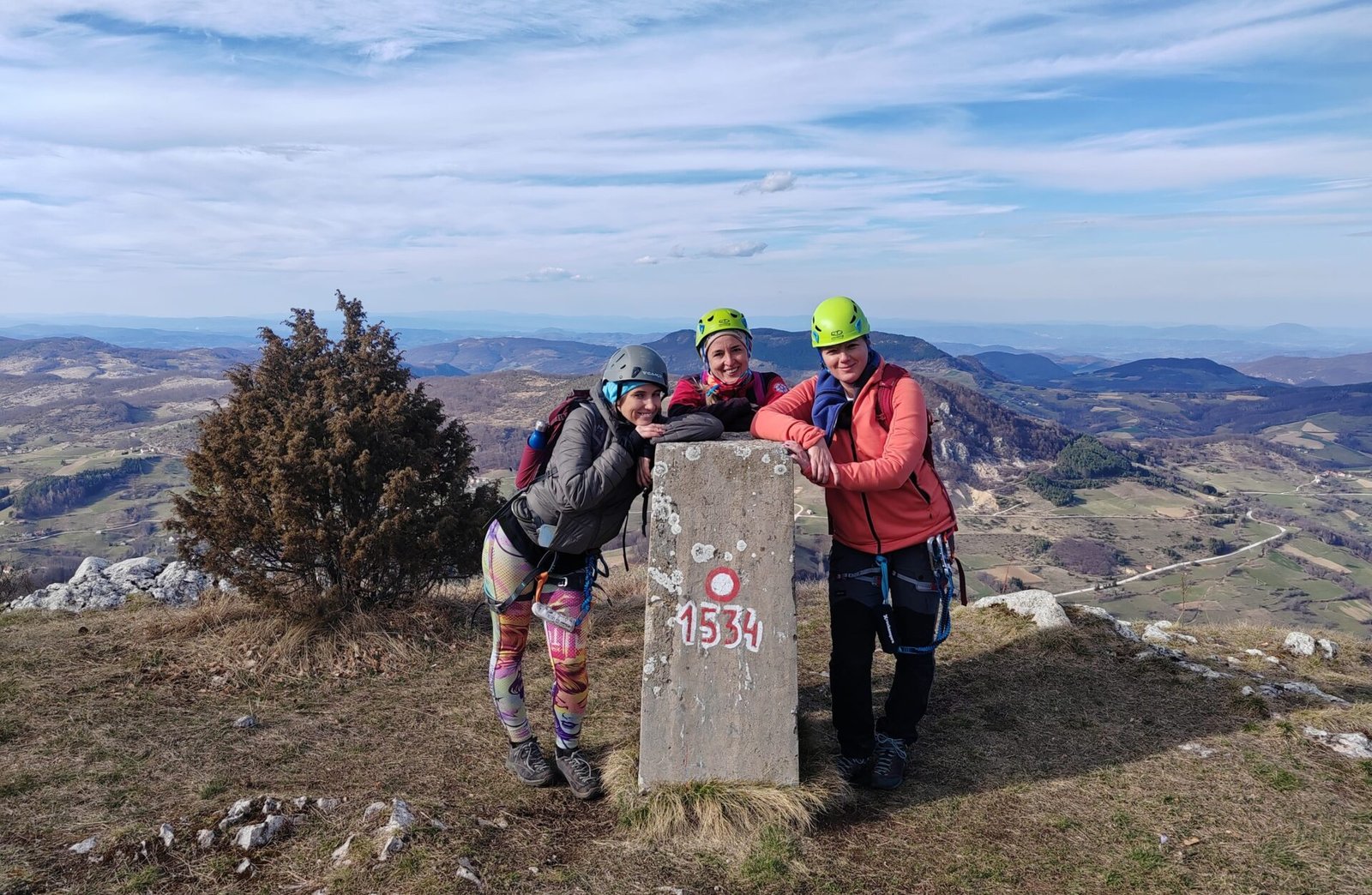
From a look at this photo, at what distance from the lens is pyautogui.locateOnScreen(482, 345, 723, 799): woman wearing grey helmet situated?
4.33 metres

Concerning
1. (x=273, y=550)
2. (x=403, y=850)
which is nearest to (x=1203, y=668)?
(x=403, y=850)

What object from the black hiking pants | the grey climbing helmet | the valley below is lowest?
the valley below

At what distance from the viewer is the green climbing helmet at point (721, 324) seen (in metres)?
5.29

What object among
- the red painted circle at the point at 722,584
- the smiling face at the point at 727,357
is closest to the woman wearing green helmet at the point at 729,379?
the smiling face at the point at 727,357

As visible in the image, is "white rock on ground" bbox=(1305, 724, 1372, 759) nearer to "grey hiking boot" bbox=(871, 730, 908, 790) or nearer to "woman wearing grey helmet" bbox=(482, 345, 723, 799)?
"grey hiking boot" bbox=(871, 730, 908, 790)

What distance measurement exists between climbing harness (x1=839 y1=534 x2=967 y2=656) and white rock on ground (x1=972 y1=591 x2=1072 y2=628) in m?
3.93

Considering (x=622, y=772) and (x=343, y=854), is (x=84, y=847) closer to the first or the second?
(x=343, y=854)

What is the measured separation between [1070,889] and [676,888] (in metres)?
2.00

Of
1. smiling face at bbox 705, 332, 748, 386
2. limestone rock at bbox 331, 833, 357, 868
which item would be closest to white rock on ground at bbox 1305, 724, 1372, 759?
smiling face at bbox 705, 332, 748, 386

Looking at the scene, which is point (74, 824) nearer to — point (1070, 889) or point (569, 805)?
point (569, 805)

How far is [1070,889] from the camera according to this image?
12.8ft

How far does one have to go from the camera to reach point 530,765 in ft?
16.2

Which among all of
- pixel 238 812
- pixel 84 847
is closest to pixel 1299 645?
pixel 238 812

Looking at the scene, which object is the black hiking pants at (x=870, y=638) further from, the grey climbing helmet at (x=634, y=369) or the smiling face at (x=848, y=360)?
the grey climbing helmet at (x=634, y=369)
